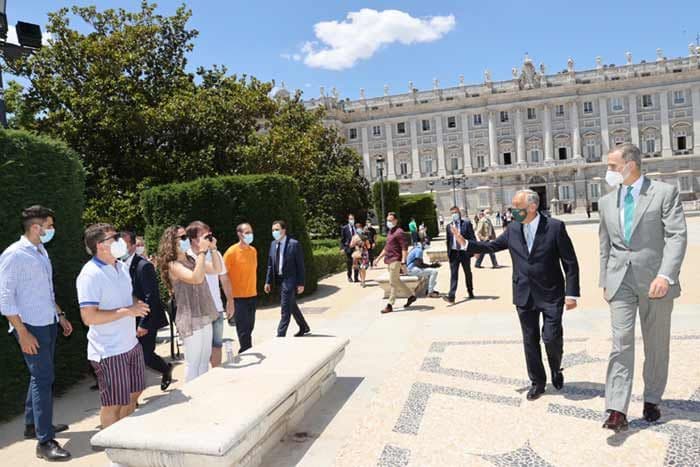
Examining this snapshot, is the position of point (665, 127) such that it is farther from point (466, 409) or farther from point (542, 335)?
point (466, 409)

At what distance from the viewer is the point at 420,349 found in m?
6.61

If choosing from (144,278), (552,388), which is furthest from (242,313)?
(552,388)

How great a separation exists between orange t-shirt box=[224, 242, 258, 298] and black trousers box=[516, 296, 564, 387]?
313cm

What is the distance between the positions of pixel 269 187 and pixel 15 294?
7.21 meters

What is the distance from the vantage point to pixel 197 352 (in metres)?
4.89

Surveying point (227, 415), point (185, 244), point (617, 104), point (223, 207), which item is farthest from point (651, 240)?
point (617, 104)

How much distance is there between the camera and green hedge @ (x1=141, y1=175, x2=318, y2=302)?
35.4ft

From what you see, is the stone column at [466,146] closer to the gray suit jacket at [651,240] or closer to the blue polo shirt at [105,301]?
the gray suit jacket at [651,240]

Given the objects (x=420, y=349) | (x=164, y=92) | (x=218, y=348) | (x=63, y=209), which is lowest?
(x=420, y=349)

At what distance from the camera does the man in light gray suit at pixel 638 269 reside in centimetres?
372

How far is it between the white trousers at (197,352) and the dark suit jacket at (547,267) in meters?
2.86

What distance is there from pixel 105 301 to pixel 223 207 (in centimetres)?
728

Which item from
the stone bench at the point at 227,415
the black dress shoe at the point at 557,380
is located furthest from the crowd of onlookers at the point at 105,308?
the black dress shoe at the point at 557,380

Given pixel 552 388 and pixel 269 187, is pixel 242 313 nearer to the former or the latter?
pixel 552 388
